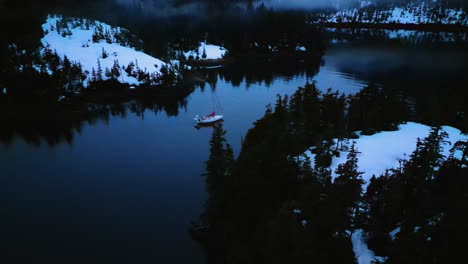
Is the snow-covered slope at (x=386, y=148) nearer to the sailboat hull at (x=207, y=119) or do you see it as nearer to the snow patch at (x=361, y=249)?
the snow patch at (x=361, y=249)

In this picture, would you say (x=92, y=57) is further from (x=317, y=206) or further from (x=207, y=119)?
(x=317, y=206)

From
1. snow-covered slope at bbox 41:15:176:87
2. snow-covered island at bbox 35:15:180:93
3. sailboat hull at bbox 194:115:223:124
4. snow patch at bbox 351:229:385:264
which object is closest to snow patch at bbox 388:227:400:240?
snow patch at bbox 351:229:385:264

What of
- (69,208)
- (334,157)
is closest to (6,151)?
(69,208)

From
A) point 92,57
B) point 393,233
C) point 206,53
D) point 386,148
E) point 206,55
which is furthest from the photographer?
point 206,53

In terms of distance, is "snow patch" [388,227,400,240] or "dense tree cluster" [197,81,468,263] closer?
"dense tree cluster" [197,81,468,263]

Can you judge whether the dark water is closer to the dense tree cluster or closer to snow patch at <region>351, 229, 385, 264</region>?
the dense tree cluster

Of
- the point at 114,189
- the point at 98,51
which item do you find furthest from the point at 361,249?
the point at 98,51
